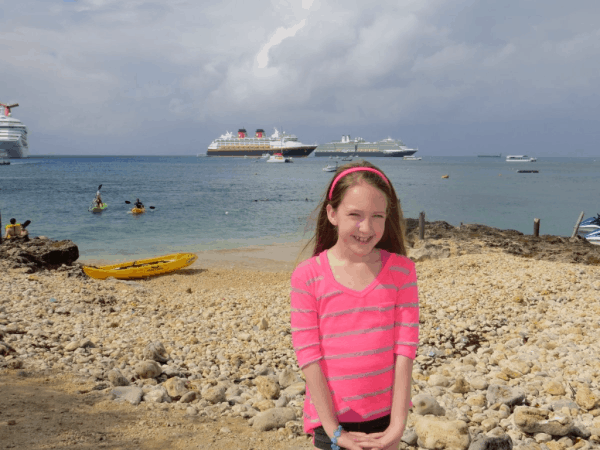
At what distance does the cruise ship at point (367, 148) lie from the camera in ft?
554

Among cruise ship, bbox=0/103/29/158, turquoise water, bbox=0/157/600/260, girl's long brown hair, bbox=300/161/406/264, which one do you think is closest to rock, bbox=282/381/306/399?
girl's long brown hair, bbox=300/161/406/264

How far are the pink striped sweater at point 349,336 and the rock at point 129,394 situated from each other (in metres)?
3.77

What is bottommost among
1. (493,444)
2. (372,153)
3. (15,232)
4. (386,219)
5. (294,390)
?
(294,390)

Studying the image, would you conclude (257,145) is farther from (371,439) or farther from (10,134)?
(371,439)

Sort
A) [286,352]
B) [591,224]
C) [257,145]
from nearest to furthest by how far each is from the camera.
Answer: [286,352] < [591,224] < [257,145]

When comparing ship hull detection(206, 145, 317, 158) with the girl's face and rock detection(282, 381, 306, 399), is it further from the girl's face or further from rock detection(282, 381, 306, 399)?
the girl's face

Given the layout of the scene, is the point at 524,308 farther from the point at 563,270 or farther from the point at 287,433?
the point at 287,433

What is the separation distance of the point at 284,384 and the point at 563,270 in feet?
24.3

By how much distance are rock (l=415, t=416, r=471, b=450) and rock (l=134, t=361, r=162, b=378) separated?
10.7 ft

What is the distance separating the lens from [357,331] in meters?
1.88

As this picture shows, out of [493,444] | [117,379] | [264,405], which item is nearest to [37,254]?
[117,379]

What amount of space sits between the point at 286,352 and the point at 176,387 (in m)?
2.03

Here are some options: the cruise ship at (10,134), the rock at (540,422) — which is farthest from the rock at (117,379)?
the cruise ship at (10,134)

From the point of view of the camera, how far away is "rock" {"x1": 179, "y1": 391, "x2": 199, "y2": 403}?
17.3 feet
